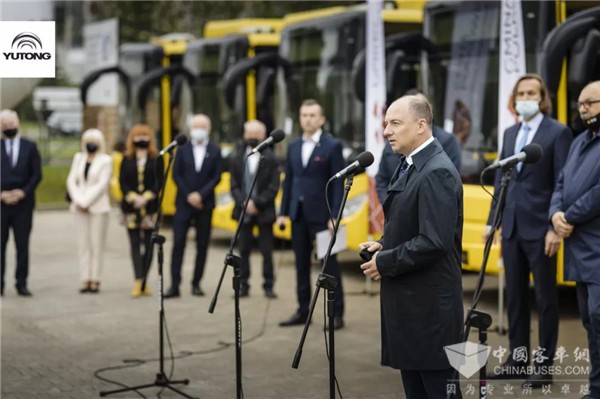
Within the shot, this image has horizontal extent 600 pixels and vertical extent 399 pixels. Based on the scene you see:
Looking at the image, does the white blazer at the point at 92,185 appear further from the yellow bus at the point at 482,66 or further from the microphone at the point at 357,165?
the microphone at the point at 357,165

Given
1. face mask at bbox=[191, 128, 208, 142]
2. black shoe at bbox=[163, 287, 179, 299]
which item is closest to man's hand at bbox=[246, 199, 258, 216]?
face mask at bbox=[191, 128, 208, 142]

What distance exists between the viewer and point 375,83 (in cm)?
1209

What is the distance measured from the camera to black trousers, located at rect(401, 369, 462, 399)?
5637mm

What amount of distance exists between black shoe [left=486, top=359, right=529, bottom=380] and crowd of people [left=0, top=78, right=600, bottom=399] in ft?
0.03

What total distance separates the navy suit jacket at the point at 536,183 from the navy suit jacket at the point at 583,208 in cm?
51

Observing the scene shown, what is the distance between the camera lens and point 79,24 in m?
42.8

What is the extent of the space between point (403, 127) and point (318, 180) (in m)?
4.86

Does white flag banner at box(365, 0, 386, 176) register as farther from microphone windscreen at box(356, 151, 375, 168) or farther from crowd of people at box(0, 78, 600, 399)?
microphone windscreen at box(356, 151, 375, 168)

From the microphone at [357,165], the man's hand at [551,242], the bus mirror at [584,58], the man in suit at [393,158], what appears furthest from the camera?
the bus mirror at [584,58]

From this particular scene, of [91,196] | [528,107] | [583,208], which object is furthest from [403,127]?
[91,196]

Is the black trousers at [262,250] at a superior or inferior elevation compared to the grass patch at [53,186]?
superior

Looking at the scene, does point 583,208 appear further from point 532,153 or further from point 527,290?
point 527,290

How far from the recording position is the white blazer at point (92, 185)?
1264 centimetres

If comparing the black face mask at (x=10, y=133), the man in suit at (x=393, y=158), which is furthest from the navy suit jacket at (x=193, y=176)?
the man in suit at (x=393, y=158)
